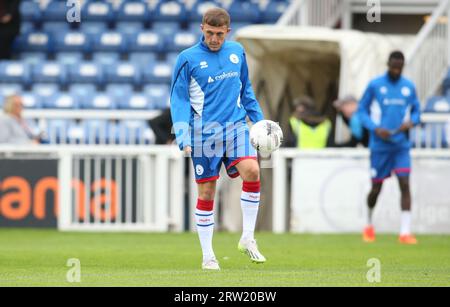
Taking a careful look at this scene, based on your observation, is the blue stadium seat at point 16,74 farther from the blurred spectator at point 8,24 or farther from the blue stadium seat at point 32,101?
the blue stadium seat at point 32,101

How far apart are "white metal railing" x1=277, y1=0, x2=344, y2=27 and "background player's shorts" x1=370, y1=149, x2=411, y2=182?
23.0ft

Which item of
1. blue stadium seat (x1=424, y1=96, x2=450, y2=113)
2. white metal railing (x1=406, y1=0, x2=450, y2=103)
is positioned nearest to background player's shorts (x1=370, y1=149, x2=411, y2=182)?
white metal railing (x1=406, y1=0, x2=450, y2=103)

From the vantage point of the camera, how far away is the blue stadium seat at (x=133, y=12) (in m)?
24.8

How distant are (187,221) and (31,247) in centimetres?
467

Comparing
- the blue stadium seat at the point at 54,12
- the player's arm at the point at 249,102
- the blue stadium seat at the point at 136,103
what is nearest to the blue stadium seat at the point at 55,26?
the blue stadium seat at the point at 54,12

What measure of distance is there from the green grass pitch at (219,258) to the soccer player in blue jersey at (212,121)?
0.57 m

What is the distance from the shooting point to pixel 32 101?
72.0 ft

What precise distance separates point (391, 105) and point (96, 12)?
1024 cm

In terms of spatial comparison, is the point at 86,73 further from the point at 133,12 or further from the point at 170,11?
the point at 170,11

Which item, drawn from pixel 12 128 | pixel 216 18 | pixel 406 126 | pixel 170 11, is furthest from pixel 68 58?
pixel 216 18

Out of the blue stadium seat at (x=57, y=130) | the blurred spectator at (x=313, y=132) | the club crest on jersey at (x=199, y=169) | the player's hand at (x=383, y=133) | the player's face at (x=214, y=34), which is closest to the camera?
the player's face at (x=214, y=34)

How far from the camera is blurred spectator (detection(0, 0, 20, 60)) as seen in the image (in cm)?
2314
